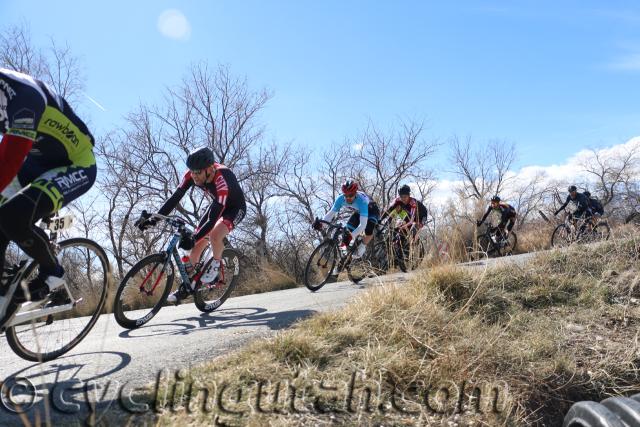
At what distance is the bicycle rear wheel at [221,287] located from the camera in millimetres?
6035

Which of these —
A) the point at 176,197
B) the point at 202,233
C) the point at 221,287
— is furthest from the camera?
the point at 221,287

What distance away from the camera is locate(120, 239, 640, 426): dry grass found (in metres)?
2.67

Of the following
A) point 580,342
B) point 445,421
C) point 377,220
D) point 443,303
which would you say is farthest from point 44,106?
point 377,220

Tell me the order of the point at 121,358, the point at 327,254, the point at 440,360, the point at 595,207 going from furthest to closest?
the point at 595,207 < the point at 327,254 < the point at 121,358 < the point at 440,360

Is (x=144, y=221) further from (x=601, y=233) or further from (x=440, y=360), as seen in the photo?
(x=601, y=233)

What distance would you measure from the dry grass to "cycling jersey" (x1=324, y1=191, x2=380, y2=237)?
3.98 metres

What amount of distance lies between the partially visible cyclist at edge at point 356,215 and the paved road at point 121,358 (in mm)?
2983

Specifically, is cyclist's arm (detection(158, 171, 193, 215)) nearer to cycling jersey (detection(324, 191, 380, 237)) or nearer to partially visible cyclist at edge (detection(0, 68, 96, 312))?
partially visible cyclist at edge (detection(0, 68, 96, 312))

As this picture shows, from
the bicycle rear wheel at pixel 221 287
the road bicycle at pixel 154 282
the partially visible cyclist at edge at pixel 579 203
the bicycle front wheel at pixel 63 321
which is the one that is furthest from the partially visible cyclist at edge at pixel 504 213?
the bicycle front wheel at pixel 63 321

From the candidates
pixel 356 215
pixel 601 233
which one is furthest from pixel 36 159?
pixel 601 233

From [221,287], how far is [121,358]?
3239mm

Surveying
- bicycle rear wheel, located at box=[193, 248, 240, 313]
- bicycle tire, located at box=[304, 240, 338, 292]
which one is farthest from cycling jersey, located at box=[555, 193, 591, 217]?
bicycle rear wheel, located at box=[193, 248, 240, 313]

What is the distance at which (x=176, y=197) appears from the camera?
573 cm

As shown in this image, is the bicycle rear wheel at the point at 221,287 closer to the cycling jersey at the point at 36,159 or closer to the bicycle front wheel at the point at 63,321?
the bicycle front wheel at the point at 63,321
